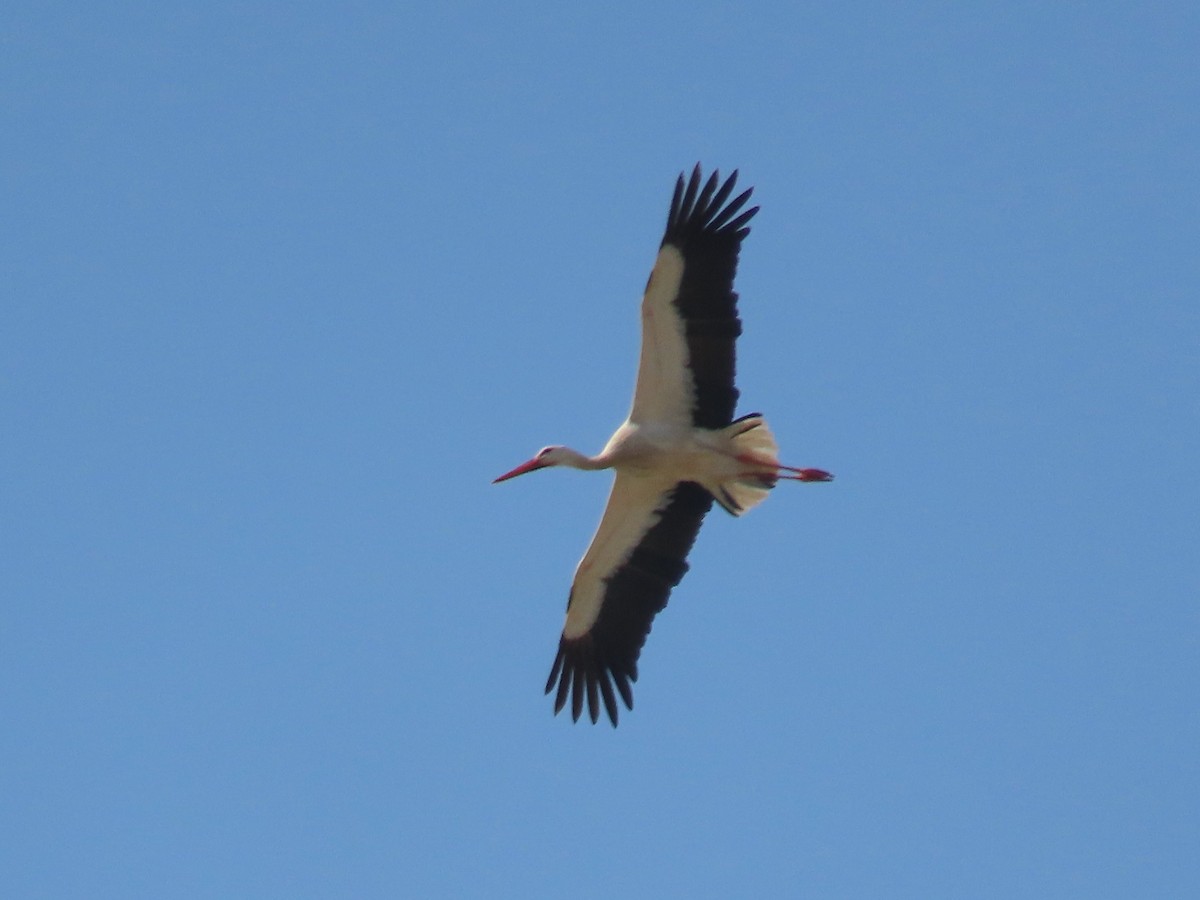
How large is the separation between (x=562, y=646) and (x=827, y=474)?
2.00 m

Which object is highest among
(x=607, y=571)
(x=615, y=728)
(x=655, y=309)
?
(x=655, y=309)

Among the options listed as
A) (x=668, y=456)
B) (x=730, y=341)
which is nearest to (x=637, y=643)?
(x=668, y=456)

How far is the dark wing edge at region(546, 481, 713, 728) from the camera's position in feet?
39.5

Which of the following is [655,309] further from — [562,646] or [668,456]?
[562,646]

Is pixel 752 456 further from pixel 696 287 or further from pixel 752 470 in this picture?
pixel 696 287

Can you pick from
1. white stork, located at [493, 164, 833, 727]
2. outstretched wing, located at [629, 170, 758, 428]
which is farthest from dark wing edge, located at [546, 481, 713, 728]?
outstretched wing, located at [629, 170, 758, 428]

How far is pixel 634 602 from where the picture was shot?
12.1m

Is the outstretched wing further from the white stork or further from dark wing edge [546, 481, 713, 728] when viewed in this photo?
dark wing edge [546, 481, 713, 728]

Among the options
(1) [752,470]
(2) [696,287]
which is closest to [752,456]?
(1) [752,470]

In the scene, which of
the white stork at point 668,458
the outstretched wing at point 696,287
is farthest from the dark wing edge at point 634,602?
the outstretched wing at point 696,287

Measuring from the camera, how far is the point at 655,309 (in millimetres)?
11109

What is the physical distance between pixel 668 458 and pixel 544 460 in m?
0.95

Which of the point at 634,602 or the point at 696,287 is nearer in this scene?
the point at 696,287

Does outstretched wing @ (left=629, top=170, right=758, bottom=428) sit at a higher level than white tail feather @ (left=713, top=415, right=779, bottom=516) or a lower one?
higher
